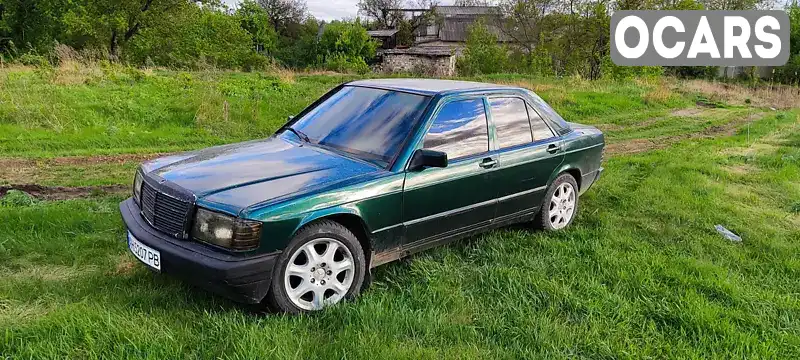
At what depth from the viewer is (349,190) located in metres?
3.60

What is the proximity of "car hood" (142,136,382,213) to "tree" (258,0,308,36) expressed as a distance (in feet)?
183

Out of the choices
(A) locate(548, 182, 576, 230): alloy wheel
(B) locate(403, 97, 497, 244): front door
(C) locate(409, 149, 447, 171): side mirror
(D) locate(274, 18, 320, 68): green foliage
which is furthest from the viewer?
(D) locate(274, 18, 320, 68): green foliage

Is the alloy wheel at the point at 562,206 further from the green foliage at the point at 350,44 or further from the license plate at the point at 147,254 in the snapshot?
the green foliage at the point at 350,44

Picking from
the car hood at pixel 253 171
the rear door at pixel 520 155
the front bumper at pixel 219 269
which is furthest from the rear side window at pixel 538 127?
the front bumper at pixel 219 269

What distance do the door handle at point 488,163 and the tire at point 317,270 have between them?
1336 mm

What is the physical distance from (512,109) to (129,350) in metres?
3.56

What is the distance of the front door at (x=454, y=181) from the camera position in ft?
13.3

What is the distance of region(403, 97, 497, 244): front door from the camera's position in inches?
160

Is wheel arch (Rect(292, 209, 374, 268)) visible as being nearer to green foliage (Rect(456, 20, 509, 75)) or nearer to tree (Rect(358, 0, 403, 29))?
green foliage (Rect(456, 20, 509, 75))

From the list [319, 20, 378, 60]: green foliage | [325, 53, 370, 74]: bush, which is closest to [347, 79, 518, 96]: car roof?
[325, 53, 370, 74]: bush

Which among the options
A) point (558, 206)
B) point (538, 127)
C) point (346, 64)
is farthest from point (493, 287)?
point (346, 64)

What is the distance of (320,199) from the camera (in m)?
3.45

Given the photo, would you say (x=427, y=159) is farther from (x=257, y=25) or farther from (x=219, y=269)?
(x=257, y=25)

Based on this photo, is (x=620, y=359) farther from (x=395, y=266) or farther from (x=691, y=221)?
(x=691, y=221)
